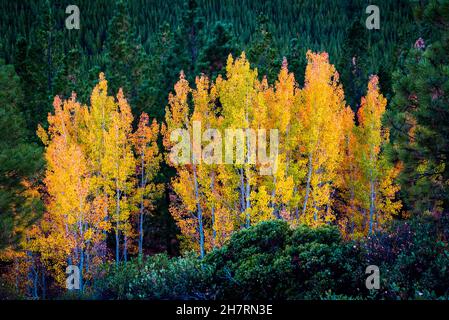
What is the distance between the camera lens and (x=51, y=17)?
30.4 meters

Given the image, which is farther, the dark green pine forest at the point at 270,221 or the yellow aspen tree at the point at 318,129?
the yellow aspen tree at the point at 318,129

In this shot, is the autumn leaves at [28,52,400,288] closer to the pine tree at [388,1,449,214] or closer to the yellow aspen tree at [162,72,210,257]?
the yellow aspen tree at [162,72,210,257]

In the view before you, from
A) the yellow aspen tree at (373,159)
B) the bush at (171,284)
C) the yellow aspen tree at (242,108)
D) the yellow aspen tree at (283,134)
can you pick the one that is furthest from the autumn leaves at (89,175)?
the yellow aspen tree at (373,159)

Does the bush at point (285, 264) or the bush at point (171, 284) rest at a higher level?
the bush at point (285, 264)

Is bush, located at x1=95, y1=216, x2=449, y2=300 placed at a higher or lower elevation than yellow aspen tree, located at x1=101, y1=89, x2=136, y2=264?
lower

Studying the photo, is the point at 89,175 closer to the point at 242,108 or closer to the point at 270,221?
the point at 242,108

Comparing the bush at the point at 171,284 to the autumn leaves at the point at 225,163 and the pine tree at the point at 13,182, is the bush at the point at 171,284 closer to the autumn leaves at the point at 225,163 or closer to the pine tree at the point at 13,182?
the pine tree at the point at 13,182

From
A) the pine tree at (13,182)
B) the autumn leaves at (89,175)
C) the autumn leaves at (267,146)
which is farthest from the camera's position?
the autumn leaves at (89,175)

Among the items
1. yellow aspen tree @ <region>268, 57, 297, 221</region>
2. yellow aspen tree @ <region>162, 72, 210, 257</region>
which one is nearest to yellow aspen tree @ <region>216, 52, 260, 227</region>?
yellow aspen tree @ <region>268, 57, 297, 221</region>

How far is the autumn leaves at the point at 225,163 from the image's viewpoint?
1817 cm

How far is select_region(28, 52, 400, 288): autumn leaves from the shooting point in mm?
18172

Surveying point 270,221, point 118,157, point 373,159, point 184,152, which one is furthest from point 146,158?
point 270,221
